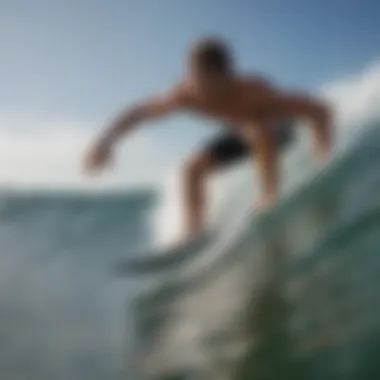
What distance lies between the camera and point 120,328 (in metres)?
1.20

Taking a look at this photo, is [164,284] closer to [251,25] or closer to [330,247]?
[330,247]

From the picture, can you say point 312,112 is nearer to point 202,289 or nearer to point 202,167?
point 202,167

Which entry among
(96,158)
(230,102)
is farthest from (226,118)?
(96,158)

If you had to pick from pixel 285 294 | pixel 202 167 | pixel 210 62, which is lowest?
pixel 285 294

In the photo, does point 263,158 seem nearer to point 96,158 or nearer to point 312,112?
point 312,112

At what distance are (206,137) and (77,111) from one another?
0.61 feet

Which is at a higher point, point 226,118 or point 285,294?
point 226,118

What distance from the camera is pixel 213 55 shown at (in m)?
1.24

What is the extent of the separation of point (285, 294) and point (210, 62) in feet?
1.11

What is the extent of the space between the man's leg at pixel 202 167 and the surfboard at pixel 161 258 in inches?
0.6

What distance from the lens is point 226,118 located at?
1.24 meters

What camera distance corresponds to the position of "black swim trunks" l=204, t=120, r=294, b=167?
1.24m

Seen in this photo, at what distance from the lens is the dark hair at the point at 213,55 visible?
1237mm

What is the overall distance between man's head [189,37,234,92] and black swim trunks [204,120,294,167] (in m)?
0.08
